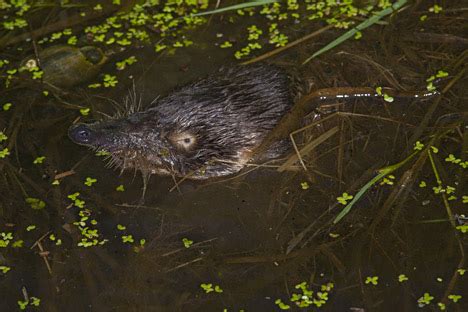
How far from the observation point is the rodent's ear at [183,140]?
4957 mm

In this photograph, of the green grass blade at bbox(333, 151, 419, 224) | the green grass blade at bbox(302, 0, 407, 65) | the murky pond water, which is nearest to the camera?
the murky pond water

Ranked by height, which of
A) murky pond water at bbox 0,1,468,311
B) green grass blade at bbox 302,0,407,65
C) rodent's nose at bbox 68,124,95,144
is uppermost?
green grass blade at bbox 302,0,407,65

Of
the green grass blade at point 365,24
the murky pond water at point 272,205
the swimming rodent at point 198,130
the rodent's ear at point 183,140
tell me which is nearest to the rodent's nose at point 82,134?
the swimming rodent at point 198,130

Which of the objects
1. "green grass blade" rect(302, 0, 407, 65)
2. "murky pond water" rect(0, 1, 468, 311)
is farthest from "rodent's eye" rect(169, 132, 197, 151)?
"green grass blade" rect(302, 0, 407, 65)

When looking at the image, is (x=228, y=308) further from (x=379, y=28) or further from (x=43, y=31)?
(x=43, y=31)

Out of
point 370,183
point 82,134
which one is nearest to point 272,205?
point 370,183

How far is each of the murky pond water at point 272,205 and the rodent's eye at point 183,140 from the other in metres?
0.23

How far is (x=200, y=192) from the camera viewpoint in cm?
486

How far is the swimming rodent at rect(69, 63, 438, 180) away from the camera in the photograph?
4.95 metres

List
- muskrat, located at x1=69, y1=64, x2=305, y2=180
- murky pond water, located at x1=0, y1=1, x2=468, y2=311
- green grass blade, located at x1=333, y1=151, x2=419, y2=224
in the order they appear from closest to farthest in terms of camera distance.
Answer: murky pond water, located at x1=0, y1=1, x2=468, y2=311 < green grass blade, located at x1=333, y1=151, x2=419, y2=224 < muskrat, located at x1=69, y1=64, x2=305, y2=180

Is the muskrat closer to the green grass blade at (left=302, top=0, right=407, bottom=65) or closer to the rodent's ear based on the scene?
the rodent's ear

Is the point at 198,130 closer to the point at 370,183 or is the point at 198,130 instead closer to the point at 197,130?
the point at 197,130

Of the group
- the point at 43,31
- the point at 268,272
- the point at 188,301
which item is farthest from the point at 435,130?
the point at 43,31

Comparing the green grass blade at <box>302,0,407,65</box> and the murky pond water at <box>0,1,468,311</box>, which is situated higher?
the green grass blade at <box>302,0,407,65</box>
